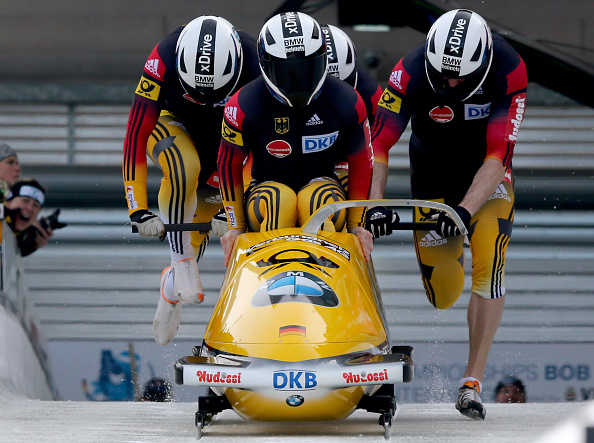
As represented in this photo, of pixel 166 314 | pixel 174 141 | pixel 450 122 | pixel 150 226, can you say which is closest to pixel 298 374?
pixel 150 226

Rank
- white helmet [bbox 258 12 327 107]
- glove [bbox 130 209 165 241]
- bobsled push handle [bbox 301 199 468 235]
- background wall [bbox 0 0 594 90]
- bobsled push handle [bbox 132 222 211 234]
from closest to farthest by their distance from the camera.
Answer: bobsled push handle [bbox 301 199 468 235] → white helmet [bbox 258 12 327 107] → bobsled push handle [bbox 132 222 211 234] → glove [bbox 130 209 165 241] → background wall [bbox 0 0 594 90]

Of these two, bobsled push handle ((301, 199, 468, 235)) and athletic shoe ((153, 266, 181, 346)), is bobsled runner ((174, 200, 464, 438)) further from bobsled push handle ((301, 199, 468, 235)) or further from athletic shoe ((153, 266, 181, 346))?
athletic shoe ((153, 266, 181, 346))

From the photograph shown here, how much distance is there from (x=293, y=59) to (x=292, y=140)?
0.37 m

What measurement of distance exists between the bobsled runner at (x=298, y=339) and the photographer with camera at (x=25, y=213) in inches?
180

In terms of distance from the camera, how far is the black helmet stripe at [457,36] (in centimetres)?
418

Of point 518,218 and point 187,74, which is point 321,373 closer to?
point 187,74

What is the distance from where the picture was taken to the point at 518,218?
10.8m

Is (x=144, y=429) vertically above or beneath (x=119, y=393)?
above

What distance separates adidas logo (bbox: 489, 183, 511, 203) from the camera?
445 cm

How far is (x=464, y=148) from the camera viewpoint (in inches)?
185

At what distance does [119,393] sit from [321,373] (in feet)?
20.4

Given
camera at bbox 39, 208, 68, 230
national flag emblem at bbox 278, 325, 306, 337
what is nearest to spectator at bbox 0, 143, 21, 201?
camera at bbox 39, 208, 68, 230

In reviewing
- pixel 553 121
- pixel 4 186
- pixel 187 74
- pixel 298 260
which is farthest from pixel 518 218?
pixel 298 260

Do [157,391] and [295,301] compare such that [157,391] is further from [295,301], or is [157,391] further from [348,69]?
[295,301]
